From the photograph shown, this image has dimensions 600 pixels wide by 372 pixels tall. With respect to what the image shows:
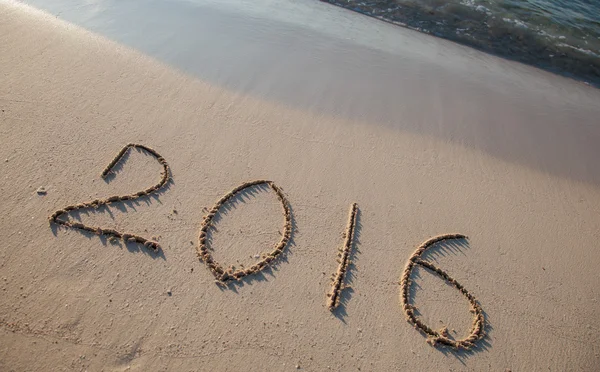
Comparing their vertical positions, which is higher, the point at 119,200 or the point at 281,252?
the point at 119,200

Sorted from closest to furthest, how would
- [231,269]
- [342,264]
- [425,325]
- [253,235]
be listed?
[425,325]
[231,269]
[342,264]
[253,235]

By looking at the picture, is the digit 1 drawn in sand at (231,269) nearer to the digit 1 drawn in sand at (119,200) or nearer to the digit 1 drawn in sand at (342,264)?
the digit 1 drawn in sand at (119,200)

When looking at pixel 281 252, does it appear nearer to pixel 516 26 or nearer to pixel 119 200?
pixel 119 200

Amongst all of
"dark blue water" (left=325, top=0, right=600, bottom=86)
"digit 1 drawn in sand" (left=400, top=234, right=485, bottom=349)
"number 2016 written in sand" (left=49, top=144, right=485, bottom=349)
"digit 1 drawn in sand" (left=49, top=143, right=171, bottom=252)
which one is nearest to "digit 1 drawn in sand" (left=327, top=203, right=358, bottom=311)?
"number 2016 written in sand" (left=49, top=144, right=485, bottom=349)

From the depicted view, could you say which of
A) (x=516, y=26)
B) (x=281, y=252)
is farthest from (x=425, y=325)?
(x=516, y=26)

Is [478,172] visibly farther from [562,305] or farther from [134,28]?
[134,28]

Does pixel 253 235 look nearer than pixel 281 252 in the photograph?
No

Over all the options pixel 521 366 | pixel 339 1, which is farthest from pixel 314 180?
pixel 339 1
